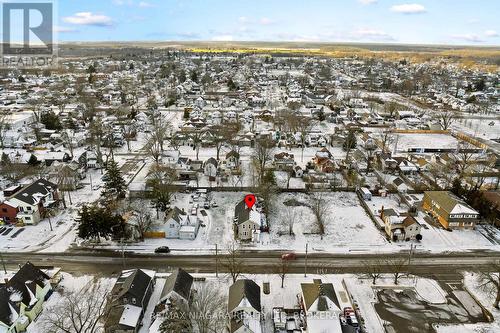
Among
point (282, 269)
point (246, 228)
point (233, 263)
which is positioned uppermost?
point (246, 228)

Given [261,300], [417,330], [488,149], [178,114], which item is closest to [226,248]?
[261,300]

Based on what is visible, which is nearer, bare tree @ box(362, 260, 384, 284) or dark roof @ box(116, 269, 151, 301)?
A: dark roof @ box(116, 269, 151, 301)

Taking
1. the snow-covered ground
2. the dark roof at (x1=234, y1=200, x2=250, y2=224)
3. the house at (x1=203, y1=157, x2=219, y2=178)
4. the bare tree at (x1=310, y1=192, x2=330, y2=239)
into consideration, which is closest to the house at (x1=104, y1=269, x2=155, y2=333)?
the dark roof at (x1=234, y1=200, x2=250, y2=224)

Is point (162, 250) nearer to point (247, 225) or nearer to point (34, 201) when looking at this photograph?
point (247, 225)

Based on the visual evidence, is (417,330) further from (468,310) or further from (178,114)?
(178,114)

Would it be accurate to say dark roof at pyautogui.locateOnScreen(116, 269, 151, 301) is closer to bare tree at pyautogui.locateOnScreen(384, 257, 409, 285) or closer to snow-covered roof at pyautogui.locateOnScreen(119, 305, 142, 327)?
snow-covered roof at pyautogui.locateOnScreen(119, 305, 142, 327)

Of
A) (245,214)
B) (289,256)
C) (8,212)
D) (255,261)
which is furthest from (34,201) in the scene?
(289,256)
